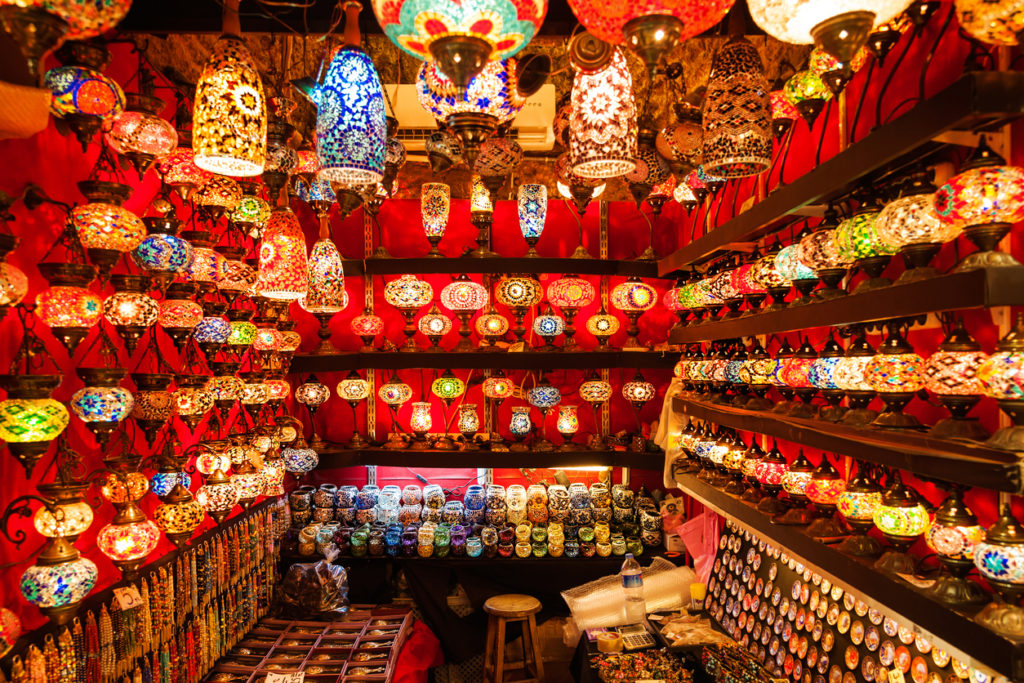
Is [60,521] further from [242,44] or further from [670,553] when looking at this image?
[670,553]

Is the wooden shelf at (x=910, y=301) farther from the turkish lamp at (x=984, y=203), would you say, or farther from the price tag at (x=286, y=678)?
the price tag at (x=286, y=678)

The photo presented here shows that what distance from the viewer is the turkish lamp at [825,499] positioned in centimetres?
225

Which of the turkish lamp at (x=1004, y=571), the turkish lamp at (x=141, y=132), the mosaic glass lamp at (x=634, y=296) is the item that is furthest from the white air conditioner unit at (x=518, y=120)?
the turkish lamp at (x=1004, y=571)

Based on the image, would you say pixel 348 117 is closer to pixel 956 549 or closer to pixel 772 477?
pixel 956 549

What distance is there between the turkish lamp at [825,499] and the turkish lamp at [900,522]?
0.30 metres

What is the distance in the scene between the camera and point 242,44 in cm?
171

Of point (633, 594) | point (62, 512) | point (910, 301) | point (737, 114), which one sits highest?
point (737, 114)

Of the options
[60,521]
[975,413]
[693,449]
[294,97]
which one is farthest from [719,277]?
[60,521]

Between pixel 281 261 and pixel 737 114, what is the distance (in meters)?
1.77

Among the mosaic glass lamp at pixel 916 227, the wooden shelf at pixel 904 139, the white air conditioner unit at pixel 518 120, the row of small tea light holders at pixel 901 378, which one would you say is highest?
the white air conditioner unit at pixel 518 120

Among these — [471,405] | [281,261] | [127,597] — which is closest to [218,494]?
[127,597]

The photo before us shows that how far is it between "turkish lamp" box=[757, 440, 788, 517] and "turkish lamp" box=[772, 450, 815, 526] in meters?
0.08

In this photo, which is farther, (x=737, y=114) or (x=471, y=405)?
(x=471, y=405)

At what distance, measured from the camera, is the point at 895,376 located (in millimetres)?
1763
